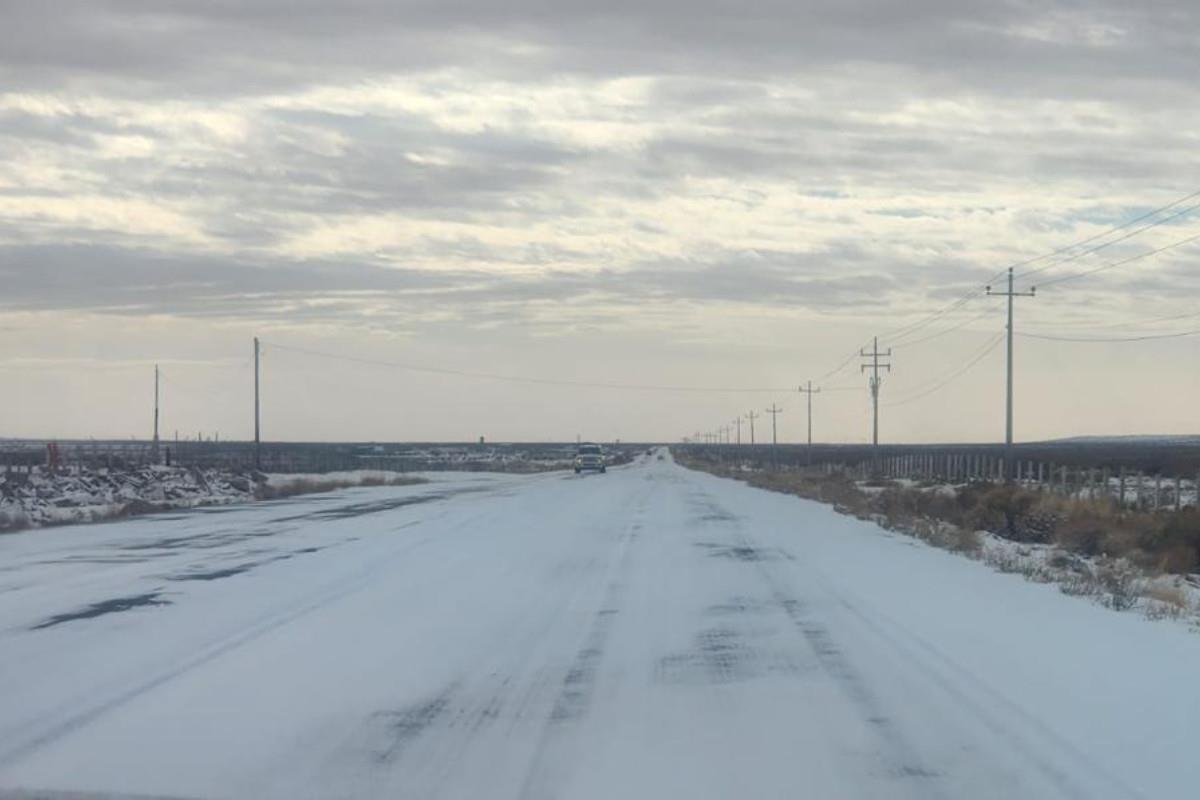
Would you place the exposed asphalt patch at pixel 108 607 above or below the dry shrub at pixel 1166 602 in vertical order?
above

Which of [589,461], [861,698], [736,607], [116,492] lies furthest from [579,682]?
[589,461]

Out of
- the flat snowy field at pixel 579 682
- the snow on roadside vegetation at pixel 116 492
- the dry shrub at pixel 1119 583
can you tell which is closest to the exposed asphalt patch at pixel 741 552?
the flat snowy field at pixel 579 682

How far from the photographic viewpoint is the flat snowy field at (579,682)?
889 cm

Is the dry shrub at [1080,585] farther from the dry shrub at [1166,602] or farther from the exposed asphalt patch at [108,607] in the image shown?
the exposed asphalt patch at [108,607]

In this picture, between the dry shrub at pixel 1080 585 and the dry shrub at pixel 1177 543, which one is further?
the dry shrub at pixel 1177 543

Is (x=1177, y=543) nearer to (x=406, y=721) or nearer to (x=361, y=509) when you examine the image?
(x=406, y=721)

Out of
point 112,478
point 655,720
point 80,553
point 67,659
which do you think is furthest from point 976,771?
point 112,478

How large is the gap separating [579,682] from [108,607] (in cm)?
766

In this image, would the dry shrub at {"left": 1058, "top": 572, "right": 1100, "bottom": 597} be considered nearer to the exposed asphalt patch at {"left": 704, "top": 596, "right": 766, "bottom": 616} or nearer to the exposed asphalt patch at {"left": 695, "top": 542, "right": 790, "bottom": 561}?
the exposed asphalt patch at {"left": 704, "top": 596, "right": 766, "bottom": 616}

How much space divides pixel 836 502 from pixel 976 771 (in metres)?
44.8

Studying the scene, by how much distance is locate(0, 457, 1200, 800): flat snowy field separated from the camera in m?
8.89

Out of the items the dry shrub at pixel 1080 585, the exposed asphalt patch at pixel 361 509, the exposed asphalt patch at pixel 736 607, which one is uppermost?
the exposed asphalt patch at pixel 736 607

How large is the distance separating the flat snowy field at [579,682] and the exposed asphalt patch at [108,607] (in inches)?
3.3

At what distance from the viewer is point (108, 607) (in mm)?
17375
